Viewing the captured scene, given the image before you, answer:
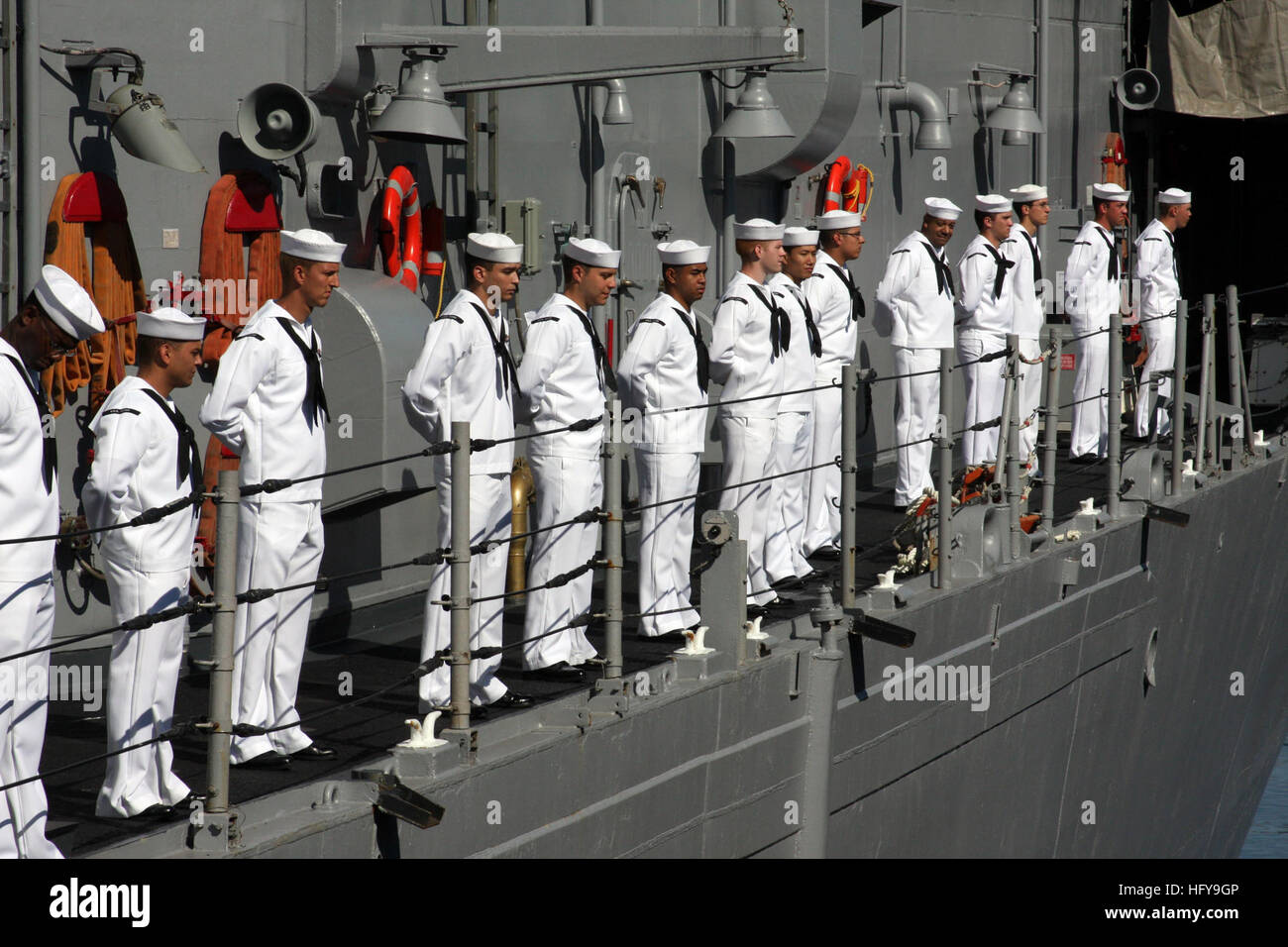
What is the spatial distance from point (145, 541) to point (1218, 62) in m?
12.7

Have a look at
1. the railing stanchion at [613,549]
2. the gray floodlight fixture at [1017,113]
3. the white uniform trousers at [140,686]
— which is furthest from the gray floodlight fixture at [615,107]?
the white uniform trousers at [140,686]

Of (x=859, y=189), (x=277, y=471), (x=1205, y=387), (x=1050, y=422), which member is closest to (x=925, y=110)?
(x=859, y=189)

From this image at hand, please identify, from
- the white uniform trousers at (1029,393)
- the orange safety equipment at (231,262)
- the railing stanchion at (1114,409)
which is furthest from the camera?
the white uniform trousers at (1029,393)

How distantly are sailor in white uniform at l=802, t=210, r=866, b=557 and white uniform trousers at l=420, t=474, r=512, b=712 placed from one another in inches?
105

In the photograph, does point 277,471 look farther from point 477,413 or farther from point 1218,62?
point 1218,62

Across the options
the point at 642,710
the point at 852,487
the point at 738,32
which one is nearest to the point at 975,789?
the point at 852,487

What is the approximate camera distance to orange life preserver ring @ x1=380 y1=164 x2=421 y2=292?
7.93 m

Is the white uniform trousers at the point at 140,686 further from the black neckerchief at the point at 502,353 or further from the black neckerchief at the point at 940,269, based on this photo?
the black neckerchief at the point at 940,269

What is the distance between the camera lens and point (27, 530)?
4453mm

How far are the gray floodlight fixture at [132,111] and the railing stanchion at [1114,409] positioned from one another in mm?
4297

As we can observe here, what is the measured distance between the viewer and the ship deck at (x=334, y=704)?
4988mm

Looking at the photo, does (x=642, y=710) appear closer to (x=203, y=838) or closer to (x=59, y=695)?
(x=203, y=838)

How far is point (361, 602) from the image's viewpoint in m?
7.96

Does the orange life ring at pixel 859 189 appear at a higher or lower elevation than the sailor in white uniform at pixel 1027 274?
higher
